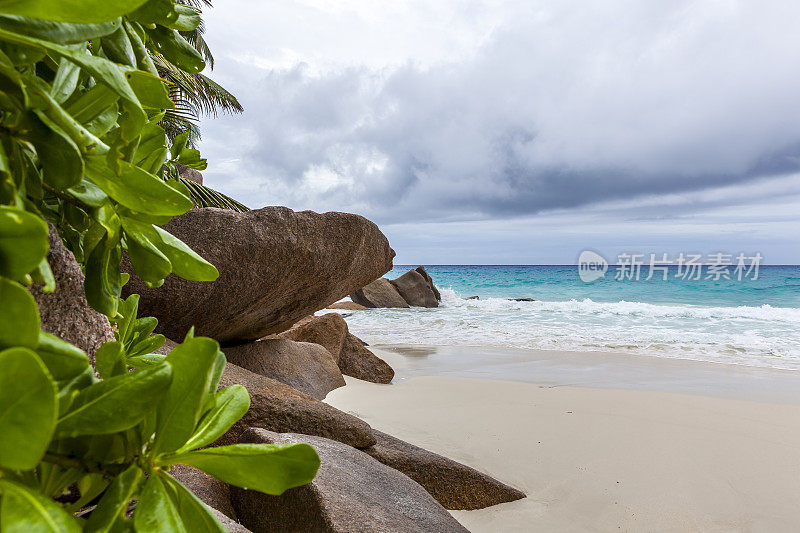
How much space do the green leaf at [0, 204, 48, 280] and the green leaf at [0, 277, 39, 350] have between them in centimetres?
1

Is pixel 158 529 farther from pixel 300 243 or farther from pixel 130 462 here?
pixel 300 243

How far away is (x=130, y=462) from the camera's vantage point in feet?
1.24

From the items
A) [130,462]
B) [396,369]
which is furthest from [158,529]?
[396,369]

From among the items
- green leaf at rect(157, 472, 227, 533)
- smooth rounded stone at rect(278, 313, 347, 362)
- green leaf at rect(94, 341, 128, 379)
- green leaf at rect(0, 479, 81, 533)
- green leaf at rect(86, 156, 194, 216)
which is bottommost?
smooth rounded stone at rect(278, 313, 347, 362)

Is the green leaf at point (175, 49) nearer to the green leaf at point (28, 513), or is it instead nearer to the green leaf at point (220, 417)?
the green leaf at point (220, 417)

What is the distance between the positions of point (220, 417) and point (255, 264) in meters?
2.97

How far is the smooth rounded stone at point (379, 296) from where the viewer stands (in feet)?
53.1

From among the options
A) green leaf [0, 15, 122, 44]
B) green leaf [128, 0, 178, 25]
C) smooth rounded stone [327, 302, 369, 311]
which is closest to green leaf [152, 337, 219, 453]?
green leaf [0, 15, 122, 44]

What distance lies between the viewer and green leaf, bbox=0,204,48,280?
0.26 meters

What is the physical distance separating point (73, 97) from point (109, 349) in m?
0.23

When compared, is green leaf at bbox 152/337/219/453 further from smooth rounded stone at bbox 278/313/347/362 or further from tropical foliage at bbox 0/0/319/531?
smooth rounded stone at bbox 278/313/347/362

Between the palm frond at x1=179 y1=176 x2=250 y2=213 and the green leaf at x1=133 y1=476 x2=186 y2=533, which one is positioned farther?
the palm frond at x1=179 y1=176 x2=250 y2=213

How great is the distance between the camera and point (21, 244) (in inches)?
10.4

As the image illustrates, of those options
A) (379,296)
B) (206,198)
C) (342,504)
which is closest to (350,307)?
(379,296)
